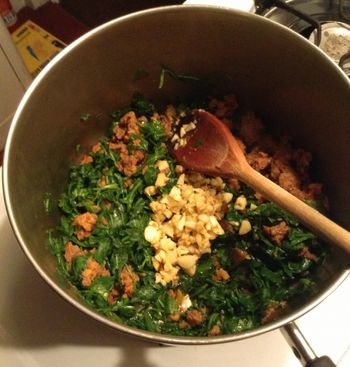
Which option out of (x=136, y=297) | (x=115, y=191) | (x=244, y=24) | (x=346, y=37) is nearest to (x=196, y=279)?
(x=136, y=297)

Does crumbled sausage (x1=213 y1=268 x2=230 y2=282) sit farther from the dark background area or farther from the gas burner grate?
the dark background area

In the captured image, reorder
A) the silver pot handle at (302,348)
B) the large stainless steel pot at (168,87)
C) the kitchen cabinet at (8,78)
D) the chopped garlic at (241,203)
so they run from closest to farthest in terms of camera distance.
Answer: the silver pot handle at (302,348), the large stainless steel pot at (168,87), the chopped garlic at (241,203), the kitchen cabinet at (8,78)

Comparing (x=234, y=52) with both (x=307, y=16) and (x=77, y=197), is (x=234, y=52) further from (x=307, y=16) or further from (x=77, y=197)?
(x=77, y=197)

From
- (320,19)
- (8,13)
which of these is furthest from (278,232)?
(8,13)

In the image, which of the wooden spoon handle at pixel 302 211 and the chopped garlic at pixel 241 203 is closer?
the wooden spoon handle at pixel 302 211

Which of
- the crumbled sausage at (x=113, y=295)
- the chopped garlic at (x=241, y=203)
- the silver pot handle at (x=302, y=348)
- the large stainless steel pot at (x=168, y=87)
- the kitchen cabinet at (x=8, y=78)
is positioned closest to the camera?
the silver pot handle at (x=302, y=348)

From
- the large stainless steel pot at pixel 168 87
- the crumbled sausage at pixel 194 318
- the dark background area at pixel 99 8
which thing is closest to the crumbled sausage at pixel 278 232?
the large stainless steel pot at pixel 168 87

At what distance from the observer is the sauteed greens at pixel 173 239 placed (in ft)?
2.97

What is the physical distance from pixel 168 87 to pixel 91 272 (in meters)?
0.50

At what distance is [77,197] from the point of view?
1018 millimetres

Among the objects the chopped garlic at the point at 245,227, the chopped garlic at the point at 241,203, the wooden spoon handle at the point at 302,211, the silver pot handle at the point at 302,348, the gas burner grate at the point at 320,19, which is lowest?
the chopped garlic at the point at 245,227

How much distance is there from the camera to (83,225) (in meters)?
0.98

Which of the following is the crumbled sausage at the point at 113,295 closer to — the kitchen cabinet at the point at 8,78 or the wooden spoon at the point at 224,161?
the wooden spoon at the point at 224,161

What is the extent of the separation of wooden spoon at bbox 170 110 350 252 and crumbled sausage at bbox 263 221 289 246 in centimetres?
12
